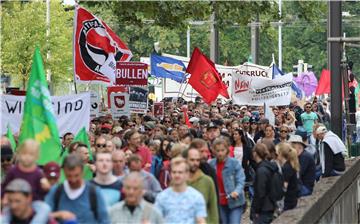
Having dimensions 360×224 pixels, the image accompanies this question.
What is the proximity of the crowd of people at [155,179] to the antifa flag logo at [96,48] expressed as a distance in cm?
243


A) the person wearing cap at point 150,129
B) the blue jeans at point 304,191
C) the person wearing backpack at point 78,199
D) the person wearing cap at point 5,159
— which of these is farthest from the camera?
the person wearing cap at point 150,129

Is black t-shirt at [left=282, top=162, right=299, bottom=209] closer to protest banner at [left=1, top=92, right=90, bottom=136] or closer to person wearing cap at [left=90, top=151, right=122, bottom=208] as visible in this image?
protest banner at [left=1, top=92, right=90, bottom=136]

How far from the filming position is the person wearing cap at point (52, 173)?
12.3m

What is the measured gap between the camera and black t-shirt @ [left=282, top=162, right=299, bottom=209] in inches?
674

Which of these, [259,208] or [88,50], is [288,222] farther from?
[88,50]

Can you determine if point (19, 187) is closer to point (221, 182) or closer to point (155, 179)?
point (155, 179)

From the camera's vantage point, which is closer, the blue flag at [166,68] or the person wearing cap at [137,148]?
the person wearing cap at [137,148]

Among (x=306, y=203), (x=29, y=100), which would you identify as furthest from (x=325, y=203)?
(x=29, y=100)

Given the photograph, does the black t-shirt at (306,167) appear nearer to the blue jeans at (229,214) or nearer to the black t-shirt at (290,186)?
the black t-shirt at (290,186)

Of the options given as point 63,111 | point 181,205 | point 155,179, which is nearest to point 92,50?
point 63,111

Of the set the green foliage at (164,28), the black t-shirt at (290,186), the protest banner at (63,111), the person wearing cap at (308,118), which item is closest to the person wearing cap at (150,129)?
the protest banner at (63,111)

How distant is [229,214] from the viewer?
16422 mm

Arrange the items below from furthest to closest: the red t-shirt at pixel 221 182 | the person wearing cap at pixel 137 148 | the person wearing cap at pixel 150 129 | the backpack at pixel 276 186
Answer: the person wearing cap at pixel 150 129 → the person wearing cap at pixel 137 148 → the backpack at pixel 276 186 → the red t-shirt at pixel 221 182

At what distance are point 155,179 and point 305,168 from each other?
4.90m
